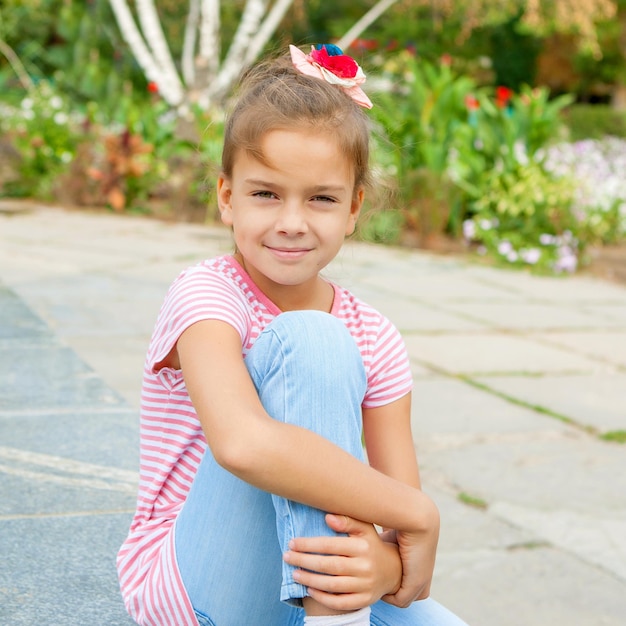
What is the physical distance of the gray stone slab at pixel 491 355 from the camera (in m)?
3.95

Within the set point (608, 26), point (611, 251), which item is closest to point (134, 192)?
point (611, 251)

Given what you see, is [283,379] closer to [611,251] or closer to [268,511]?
[268,511]

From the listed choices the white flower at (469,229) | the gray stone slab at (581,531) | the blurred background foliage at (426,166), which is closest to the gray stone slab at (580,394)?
the gray stone slab at (581,531)

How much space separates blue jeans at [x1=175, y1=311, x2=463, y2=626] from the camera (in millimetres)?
1390

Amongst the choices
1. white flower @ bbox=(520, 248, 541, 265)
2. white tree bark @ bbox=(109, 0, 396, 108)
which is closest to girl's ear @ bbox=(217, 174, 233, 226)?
white flower @ bbox=(520, 248, 541, 265)

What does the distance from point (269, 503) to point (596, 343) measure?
3.34m

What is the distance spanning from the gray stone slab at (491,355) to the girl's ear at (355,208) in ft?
7.12

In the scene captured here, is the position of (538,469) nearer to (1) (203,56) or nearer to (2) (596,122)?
(1) (203,56)

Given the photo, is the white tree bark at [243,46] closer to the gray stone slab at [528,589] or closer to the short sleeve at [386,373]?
the gray stone slab at [528,589]

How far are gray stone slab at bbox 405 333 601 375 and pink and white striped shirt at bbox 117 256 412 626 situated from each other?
7.23ft

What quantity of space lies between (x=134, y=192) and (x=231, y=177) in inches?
286

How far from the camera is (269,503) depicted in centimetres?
142

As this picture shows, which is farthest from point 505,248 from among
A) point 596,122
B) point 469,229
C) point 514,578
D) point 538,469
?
point 596,122

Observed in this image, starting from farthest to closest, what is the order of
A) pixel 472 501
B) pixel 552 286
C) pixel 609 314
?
pixel 552 286, pixel 609 314, pixel 472 501
